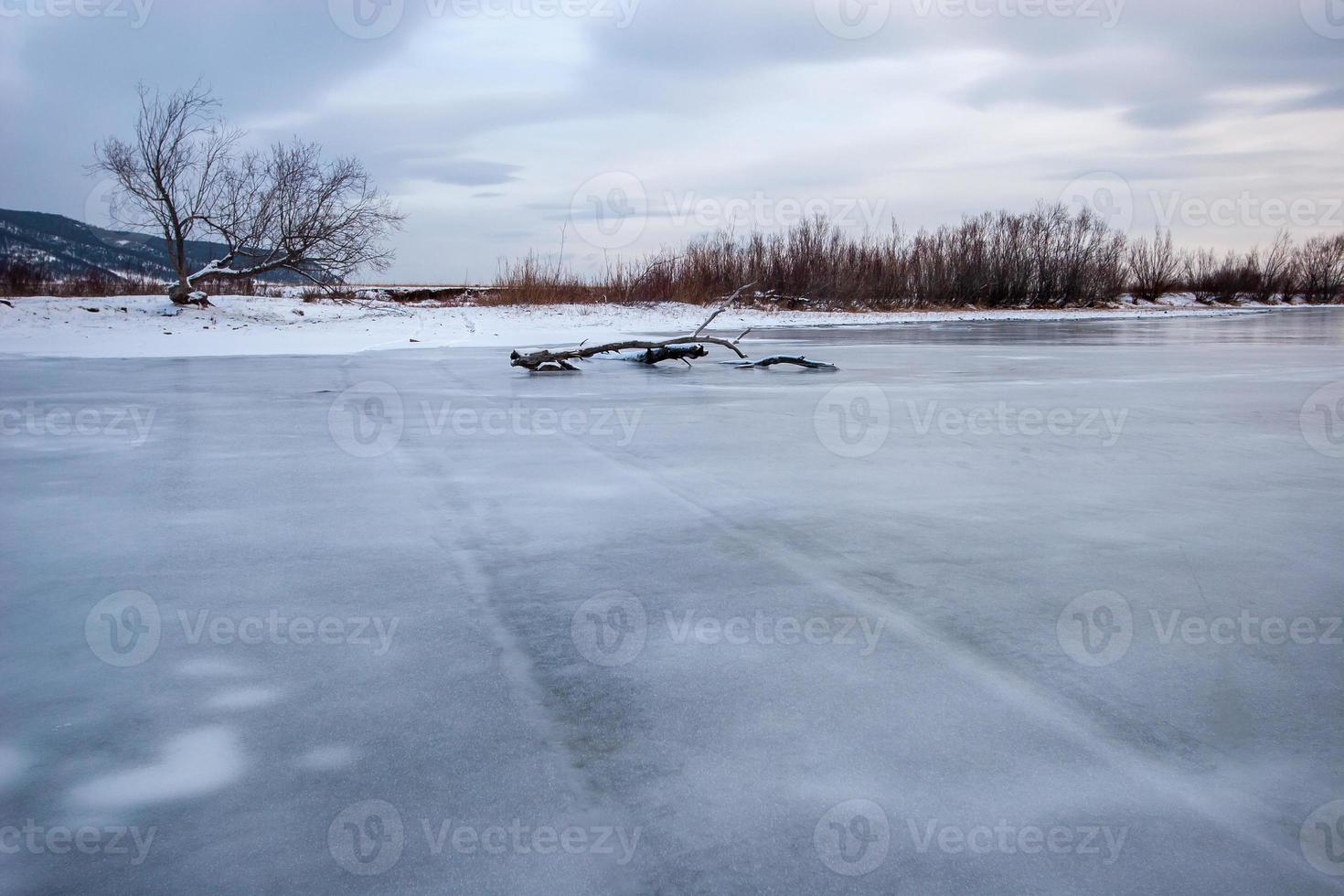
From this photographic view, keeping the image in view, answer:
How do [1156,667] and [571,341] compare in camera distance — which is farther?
[571,341]

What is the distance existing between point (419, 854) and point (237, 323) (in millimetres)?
17958

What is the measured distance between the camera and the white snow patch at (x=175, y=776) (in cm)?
154

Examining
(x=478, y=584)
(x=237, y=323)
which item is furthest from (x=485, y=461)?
(x=237, y=323)

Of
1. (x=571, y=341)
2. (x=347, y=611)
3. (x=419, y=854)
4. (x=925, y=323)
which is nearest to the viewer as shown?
(x=419, y=854)

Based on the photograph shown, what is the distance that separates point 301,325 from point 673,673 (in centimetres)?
1760

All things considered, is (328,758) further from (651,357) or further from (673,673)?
(651,357)

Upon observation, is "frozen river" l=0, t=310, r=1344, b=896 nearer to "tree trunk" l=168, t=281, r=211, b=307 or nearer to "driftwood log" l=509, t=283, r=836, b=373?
"driftwood log" l=509, t=283, r=836, b=373

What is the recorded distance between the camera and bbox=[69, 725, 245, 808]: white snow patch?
1.54 metres

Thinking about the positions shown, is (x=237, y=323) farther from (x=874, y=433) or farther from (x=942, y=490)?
(x=942, y=490)

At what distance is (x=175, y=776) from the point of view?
160cm

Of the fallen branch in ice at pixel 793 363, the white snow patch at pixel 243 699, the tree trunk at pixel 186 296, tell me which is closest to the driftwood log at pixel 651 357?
the fallen branch in ice at pixel 793 363

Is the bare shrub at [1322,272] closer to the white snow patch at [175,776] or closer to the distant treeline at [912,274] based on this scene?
the distant treeline at [912,274]

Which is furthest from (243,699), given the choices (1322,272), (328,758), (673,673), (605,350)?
(1322,272)

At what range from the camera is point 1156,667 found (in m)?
2.03
